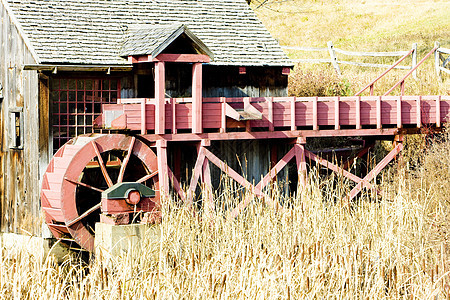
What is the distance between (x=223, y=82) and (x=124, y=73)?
238cm

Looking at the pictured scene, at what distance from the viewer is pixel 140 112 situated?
49.2 feet

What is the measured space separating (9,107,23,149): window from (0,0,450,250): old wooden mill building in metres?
0.04

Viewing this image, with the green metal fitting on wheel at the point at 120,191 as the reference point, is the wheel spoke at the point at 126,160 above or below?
above

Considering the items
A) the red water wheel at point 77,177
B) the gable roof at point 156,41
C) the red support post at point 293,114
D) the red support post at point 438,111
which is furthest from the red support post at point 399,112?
the red water wheel at point 77,177

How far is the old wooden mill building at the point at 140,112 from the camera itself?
14906mm

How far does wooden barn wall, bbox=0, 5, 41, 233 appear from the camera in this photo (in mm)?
15680

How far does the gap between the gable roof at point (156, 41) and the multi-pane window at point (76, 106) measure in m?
0.97

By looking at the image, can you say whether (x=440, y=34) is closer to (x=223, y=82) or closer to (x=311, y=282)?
(x=223, y=82)

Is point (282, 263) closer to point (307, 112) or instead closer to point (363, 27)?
point (307, 112)

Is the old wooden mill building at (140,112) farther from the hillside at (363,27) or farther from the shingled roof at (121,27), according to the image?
the hillside at (363,27)

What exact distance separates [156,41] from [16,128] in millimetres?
3819

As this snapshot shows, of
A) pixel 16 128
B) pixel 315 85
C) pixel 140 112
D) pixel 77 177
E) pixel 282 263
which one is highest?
pixel 315 85

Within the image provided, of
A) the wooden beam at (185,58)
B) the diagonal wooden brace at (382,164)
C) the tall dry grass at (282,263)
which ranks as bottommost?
the tall dry grass at (282,263)

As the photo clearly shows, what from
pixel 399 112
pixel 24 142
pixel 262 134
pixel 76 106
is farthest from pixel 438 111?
pixel 24 142
